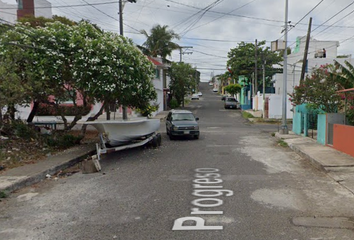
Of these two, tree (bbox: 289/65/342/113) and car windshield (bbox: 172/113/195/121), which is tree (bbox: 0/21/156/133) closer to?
car windshield (bbox: 172/113/195/121)

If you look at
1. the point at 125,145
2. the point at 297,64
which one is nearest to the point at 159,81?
the point at 297,64

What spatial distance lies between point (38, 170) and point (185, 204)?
17.1ft

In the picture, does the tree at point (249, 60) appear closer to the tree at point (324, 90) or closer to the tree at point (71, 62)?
the tree at point (324, 90)

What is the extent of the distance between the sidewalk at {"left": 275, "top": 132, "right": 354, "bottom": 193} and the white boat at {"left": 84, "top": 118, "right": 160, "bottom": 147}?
260 inches

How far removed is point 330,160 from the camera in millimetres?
10344

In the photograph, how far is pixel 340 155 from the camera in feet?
36.7

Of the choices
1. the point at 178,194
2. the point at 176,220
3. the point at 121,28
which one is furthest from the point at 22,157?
the point at 121,28

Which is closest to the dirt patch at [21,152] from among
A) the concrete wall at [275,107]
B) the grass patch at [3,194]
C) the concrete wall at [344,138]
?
the grass patch at [3,194]

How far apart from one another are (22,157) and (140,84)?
5.09 meters

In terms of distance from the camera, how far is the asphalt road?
4.98 meters

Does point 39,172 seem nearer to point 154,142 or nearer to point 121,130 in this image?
point 121,130

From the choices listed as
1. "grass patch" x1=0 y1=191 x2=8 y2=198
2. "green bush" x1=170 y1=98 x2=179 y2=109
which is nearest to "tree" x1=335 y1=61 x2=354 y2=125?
"grass patch" x1=0 y1=191 x2=8 y2=198

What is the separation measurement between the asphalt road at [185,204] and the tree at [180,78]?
3392 cm

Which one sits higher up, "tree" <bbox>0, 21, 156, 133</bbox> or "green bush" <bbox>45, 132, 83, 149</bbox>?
"tree" <bbox>0, 21, 156, 133</bbox>
